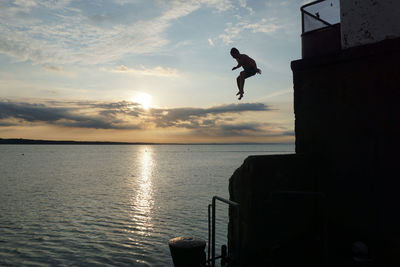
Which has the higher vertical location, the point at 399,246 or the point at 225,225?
the point at 399,246

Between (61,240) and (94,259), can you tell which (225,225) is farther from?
(61,240)

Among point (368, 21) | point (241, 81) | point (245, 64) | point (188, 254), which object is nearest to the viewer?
point (368, 21)

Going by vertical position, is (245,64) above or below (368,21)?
below

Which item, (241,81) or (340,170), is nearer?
(340,170)

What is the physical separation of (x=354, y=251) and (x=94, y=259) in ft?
36.3

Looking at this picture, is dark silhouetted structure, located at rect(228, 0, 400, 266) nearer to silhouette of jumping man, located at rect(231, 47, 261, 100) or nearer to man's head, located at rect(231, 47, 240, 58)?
silhouette of jumping man, located at rect(231, 47, 261, 100)

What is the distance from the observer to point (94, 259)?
13.4m

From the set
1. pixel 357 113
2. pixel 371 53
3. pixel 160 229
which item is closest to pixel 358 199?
pixel 357 113

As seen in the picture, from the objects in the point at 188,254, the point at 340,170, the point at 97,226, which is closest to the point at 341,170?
the point at 340,170

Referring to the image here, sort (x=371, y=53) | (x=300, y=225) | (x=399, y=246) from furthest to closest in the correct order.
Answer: (x=300, y=225) → (x=371, y=53) → (x=399, y=246)

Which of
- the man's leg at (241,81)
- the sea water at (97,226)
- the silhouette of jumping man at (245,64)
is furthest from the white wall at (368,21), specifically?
the sea water at (97,226)

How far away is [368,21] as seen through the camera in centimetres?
657

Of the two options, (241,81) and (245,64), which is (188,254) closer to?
(241,81)

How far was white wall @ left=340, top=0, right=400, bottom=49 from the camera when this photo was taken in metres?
6.31
